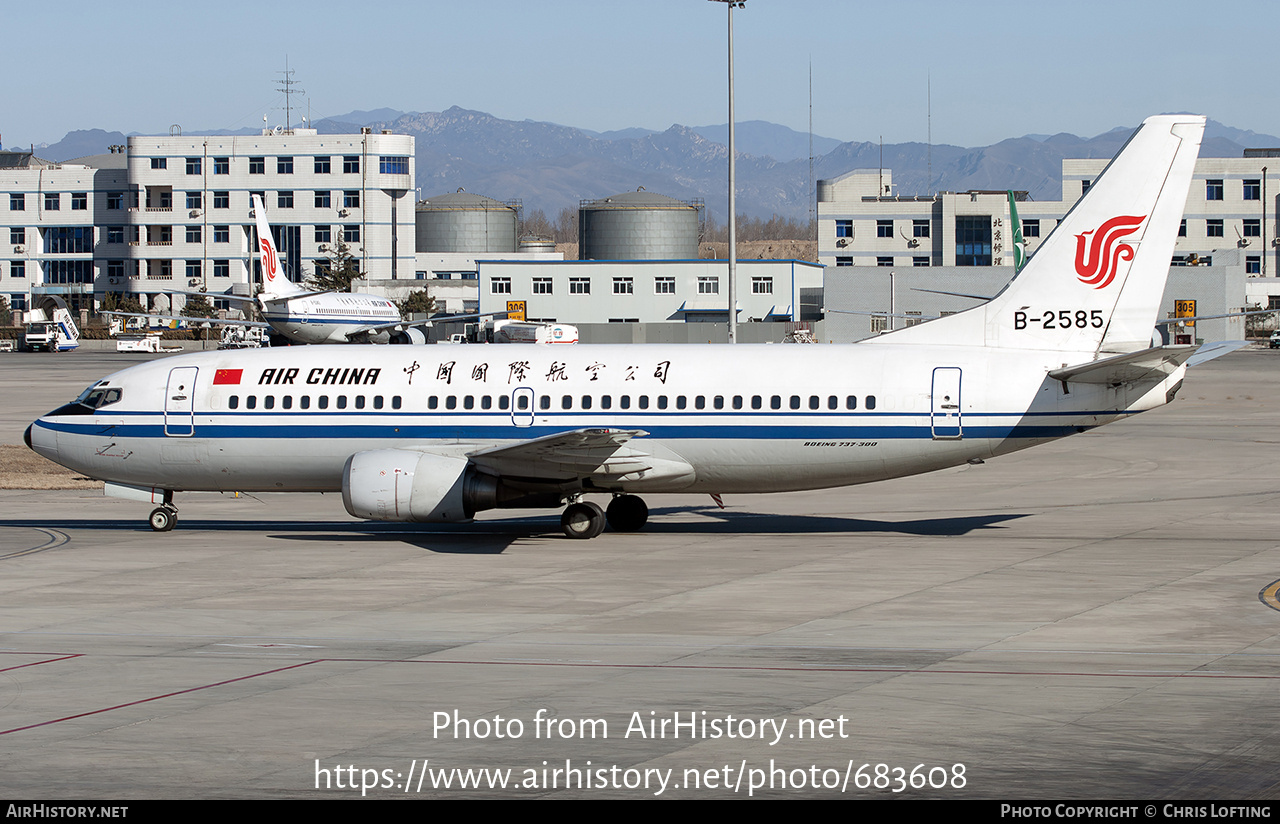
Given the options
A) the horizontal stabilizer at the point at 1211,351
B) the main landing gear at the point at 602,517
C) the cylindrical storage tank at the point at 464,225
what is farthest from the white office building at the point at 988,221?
the main landing gear at the point at 602,517

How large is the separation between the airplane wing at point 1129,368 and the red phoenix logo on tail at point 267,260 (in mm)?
67855

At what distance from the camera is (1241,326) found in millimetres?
122750

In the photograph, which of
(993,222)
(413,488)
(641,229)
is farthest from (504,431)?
(641,229)

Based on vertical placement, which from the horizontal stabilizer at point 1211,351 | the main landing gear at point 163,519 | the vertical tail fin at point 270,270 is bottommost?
the main landing gear at point 163,519

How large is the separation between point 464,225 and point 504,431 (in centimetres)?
15575

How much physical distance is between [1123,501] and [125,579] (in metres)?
23.6

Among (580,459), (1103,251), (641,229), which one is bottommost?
(580,459)

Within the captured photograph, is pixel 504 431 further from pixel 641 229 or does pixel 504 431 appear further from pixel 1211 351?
pixel 641 229

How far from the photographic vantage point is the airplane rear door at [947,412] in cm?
2683

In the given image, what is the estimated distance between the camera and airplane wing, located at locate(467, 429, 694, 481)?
26047mm

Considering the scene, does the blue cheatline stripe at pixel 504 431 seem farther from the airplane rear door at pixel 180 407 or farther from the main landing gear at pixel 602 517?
the main landing gear at pixel 602 517

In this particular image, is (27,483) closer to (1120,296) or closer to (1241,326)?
(1120,296)

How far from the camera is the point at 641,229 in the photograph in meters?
154
